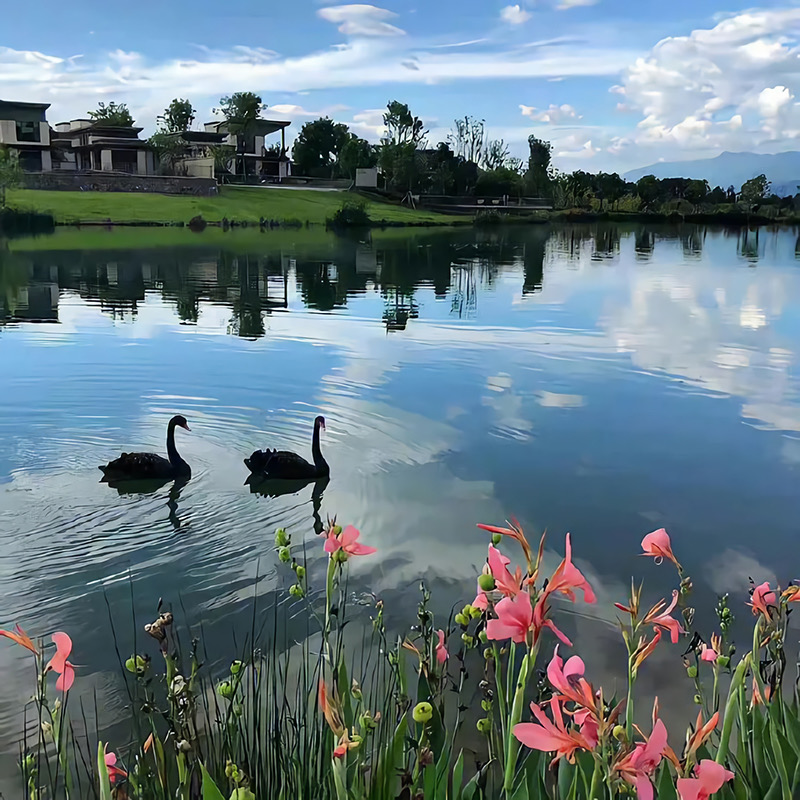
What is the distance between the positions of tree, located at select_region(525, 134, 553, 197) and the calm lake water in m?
57.1

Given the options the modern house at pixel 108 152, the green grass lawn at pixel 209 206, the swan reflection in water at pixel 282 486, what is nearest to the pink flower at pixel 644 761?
the swan reflection in water at pixel 282 486

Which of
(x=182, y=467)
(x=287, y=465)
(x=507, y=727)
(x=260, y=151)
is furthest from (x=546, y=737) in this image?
(x=260, y=151)

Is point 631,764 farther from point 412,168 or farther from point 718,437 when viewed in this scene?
point 412,168

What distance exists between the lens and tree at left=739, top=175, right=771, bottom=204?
79250 mm

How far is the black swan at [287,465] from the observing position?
22.8ft

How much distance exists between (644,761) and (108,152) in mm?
69425

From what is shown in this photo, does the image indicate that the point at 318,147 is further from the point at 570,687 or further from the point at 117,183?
the point at 570,687

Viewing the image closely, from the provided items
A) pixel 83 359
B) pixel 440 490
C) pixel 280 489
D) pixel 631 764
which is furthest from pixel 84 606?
pixel 83 359

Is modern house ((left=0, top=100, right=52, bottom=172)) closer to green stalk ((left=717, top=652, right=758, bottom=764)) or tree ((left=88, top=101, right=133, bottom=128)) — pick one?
tree ((left=88, top=101, right=133, bottom=128))

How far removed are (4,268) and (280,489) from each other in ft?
67.3

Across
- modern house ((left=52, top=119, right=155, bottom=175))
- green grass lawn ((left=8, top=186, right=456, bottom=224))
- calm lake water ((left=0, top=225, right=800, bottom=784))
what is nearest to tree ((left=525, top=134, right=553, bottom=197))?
green grass lawn ((left=8, top=186, right=456, bottom=224))

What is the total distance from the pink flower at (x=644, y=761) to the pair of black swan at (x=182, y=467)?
5.66 metres

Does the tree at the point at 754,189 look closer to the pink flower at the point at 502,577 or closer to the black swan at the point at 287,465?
the black swan at the point at 287,465

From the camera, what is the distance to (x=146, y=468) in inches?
271
